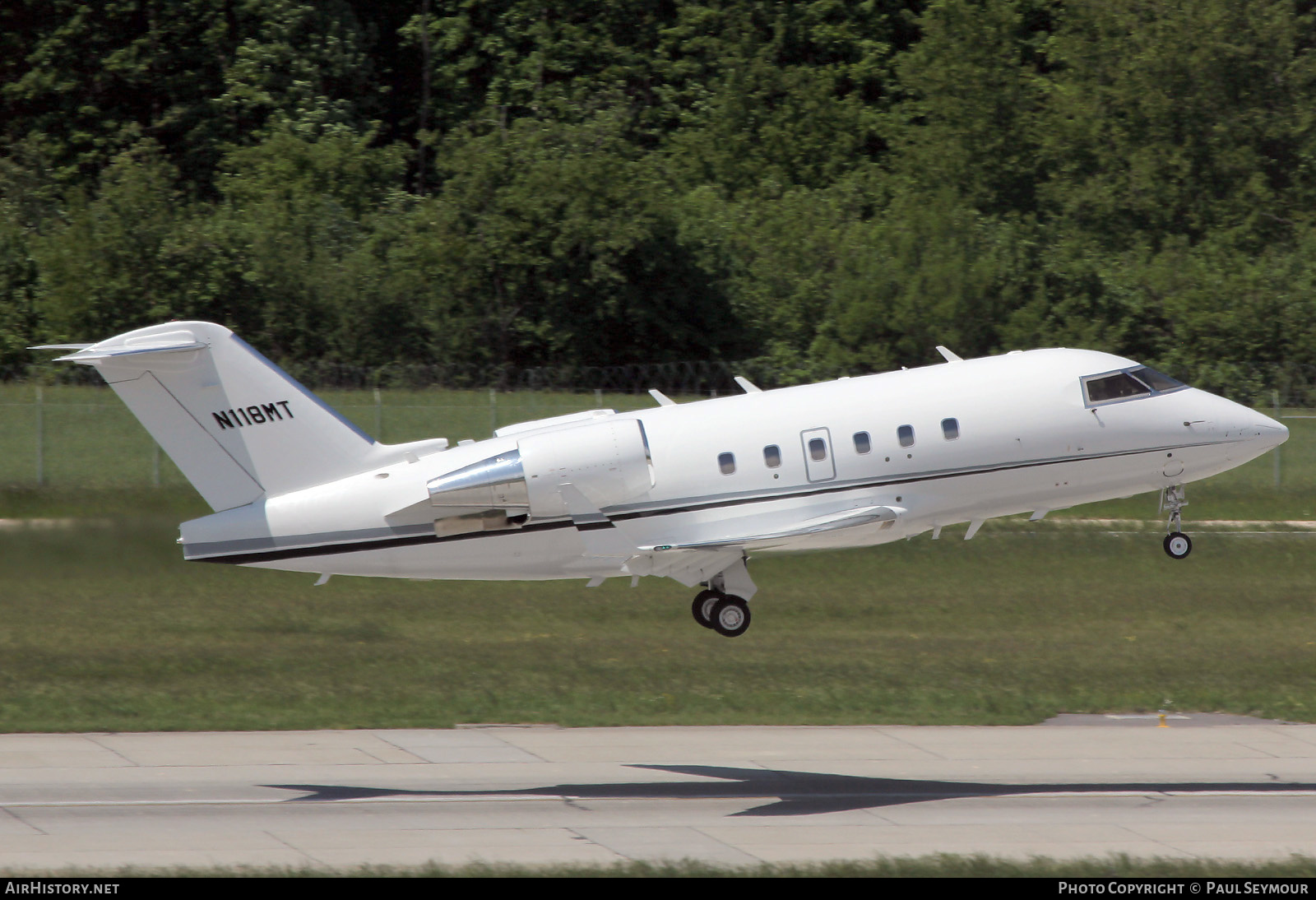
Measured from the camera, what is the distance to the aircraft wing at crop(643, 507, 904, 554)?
26.0 m

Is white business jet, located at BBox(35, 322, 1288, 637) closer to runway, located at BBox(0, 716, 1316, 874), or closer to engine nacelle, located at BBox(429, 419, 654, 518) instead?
engine nacelle, located at BBox(429, 419, 654, 518)

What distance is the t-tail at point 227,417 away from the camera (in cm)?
2623

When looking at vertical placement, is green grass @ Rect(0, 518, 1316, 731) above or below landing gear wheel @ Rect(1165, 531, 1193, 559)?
below

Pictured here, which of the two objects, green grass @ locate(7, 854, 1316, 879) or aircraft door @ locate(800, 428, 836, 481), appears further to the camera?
aircraft door @ locate(800, 428, 836, 481)

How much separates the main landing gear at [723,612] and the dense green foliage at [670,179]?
28722 millimetres

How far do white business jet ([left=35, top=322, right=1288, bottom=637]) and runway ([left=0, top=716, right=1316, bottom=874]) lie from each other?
13.2 ft

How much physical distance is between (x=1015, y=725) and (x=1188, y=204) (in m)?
36.2

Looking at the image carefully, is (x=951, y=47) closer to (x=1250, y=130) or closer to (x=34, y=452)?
(x=1250, y=130)

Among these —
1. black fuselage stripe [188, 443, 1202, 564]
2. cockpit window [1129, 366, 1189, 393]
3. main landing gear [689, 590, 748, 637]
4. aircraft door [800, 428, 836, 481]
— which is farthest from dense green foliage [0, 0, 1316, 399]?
aircraft door [800, 428, 836, 481]

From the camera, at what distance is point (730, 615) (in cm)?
2738

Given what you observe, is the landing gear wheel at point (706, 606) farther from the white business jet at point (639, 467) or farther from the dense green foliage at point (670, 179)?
the dense green foliage at point (670, 179)

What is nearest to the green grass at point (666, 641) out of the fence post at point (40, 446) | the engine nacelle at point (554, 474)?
the fence post at point (40, 446)

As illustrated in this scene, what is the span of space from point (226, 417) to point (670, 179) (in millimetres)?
40339
